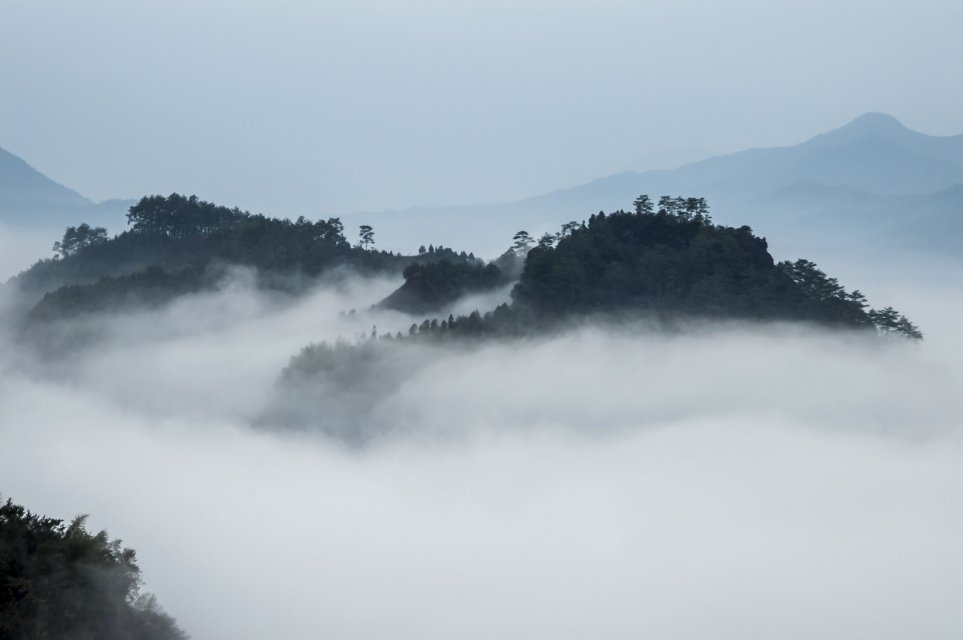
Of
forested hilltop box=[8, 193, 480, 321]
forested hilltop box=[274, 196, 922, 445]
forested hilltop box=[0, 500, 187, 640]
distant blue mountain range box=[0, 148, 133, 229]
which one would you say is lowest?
forested hilltop box=[0, 500, 187, 640]

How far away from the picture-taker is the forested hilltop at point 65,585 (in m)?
17.6

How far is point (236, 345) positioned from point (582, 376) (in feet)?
66.5

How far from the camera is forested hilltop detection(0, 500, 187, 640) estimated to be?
1762 centimetres

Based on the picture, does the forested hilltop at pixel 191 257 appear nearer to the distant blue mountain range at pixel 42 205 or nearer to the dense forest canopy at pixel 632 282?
the dense forest canopy at pixel 632 282

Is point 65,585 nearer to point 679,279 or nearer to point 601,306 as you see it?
point 601,306

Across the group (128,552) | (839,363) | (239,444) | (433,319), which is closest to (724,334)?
(839,363)

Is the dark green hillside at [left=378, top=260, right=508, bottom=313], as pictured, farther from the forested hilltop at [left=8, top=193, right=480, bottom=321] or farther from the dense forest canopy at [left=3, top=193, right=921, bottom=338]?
the forested hilltop at [left=8, top=193, right=480, bottom=321]

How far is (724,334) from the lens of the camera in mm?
47375

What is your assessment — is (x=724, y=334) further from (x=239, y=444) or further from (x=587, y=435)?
(x=239, y=444)

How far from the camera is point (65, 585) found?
1866cm

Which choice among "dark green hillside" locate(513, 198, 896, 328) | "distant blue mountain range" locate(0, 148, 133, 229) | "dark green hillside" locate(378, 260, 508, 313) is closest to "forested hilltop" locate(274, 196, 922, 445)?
"dark green hillside" locate(513, 198, 896, 328)

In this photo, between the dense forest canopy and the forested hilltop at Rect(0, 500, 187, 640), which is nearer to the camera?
the forested hilltop at Rect(0, 500, 187, 640)

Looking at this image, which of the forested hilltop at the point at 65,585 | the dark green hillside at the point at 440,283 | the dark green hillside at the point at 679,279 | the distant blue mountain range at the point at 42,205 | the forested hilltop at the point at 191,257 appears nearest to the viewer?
the forested hilltop at the point at 65,585

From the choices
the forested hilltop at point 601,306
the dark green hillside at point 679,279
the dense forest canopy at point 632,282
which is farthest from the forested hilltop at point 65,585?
the dark green hillside at point 679,279
